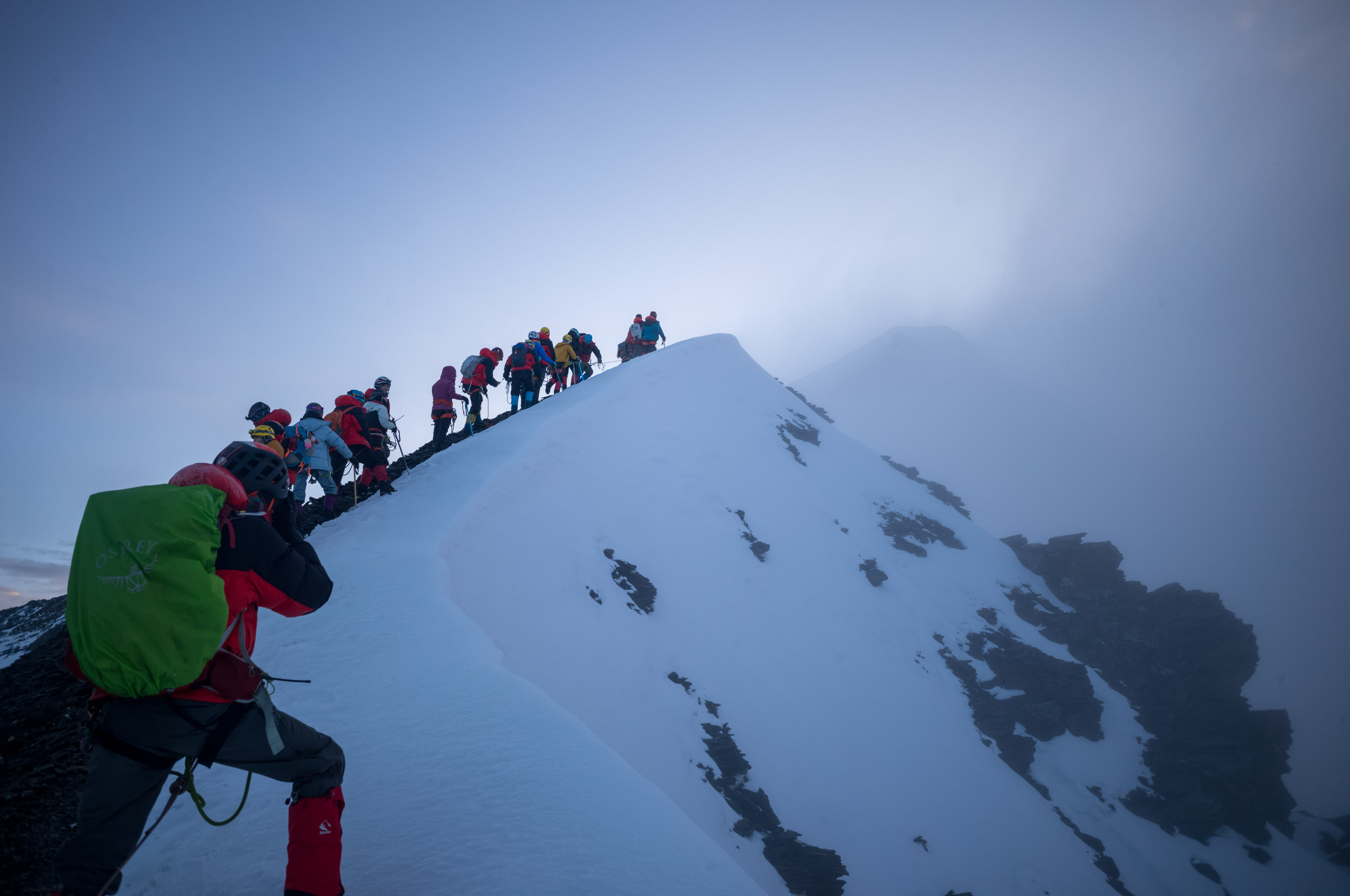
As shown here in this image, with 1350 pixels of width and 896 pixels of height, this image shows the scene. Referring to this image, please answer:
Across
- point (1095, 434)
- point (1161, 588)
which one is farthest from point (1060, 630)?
point (1095, 434)

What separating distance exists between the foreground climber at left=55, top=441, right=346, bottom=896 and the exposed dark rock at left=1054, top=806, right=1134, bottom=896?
85.0ft

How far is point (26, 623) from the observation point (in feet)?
35.3

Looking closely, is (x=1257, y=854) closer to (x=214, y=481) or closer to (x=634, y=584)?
(x=634, y=584)

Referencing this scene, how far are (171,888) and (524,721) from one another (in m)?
2.20

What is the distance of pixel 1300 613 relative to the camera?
281 ft

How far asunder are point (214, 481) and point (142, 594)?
565mm

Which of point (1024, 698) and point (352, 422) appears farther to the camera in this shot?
point (1024, 698)

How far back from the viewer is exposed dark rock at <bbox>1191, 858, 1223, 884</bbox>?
21.3m

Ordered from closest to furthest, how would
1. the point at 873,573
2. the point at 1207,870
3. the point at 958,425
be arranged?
the point at 1207,870
the point at 873,573
the point at 958,425

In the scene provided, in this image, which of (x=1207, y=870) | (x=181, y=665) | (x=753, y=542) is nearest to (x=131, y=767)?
(x=181, y=665)

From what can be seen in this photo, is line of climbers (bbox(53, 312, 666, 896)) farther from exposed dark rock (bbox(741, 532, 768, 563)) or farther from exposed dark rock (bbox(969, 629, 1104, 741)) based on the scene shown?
exposed dark rock (bbox(969, 629, 1104, 741))

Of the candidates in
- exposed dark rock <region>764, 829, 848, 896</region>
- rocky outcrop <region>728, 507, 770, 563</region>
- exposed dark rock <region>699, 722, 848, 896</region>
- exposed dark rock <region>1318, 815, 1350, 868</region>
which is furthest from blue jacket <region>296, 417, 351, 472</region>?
exposed dark rock <region>1318, 815, 1350, 868</region>

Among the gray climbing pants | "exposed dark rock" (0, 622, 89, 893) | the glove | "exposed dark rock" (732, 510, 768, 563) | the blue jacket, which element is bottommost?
"exposed dark rock" (0, 622, 89, 893)

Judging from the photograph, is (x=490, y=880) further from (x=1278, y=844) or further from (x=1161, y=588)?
(x=1161, y=588)
